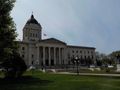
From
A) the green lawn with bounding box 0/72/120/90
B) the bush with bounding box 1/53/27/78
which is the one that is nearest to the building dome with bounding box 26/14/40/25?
the bush with bounding box 1/53/27/78

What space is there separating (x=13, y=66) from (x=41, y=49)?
79688 mm

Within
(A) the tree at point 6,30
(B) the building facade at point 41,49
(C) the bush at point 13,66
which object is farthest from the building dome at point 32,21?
(A) the tree at point 6,30

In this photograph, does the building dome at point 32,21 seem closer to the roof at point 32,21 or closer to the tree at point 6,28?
the roof at point 32,21

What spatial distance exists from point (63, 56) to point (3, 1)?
308 ft

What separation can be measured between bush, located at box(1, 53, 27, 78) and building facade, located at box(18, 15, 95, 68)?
70.1 m

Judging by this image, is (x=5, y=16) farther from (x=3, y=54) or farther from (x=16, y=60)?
(x=16, y=60)

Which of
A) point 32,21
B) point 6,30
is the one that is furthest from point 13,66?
point 32,21

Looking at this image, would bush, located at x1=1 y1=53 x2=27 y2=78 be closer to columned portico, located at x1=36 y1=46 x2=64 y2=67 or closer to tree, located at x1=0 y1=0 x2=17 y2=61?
tree, located at x1=0 y1=0 x2=17 y2=61

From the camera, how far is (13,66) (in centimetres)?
3609

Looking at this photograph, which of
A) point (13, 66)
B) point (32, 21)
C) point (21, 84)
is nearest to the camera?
point (21, 84)

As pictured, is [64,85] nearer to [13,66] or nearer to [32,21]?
[13,66]

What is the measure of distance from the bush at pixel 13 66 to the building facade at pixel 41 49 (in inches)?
2762

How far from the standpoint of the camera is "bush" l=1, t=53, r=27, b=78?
1405 inches

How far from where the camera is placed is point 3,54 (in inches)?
1112
